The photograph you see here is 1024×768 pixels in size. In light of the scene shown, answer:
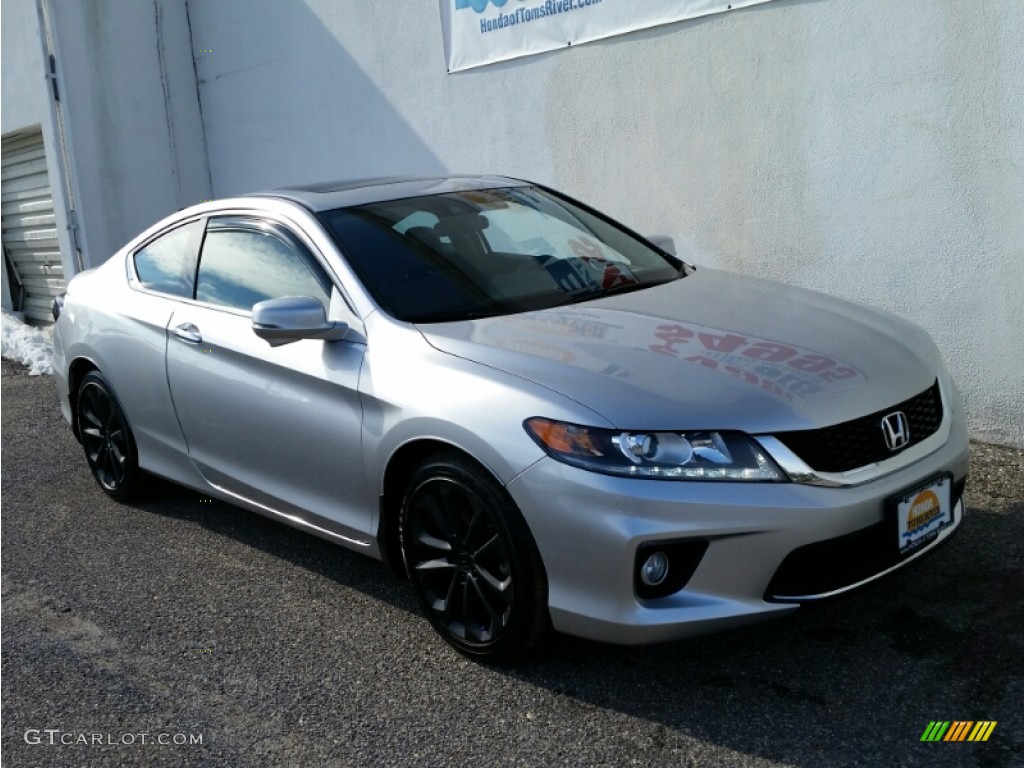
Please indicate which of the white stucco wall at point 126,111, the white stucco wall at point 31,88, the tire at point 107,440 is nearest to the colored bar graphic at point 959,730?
the tire at point 107,440

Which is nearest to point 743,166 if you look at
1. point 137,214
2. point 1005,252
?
point 1005,252

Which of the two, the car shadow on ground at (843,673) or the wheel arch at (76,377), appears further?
the wheel arch at (76,377)

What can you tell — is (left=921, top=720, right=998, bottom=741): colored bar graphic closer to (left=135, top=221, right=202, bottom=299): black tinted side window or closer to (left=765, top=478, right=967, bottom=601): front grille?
(left=765, top=478, right=967, bottom=601): front grille

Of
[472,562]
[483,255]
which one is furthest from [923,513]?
[483,255]

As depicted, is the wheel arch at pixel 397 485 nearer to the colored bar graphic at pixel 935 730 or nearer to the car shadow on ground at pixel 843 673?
the car shadow on ground at pixel 843 673

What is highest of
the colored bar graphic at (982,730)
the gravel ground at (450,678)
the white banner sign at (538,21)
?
the white banner sign at (538,21)

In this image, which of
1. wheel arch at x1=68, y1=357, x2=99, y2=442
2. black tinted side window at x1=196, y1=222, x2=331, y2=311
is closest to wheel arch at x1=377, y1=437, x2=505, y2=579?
black tinted side window at x1=196, y1=222, x2=331, y2=311

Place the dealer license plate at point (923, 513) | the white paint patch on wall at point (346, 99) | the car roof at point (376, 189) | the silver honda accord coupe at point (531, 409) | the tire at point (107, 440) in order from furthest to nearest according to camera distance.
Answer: the white paint patch on wall at point (346, 99) → the tire at point (107, 440) → the car roof at point (376, 189) → the dealer license plate at point (923, 513) → the silver honda accord coupe at point (531, 409)

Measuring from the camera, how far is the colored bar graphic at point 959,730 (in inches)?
121

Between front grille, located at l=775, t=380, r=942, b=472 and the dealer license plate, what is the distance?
14 centimetres

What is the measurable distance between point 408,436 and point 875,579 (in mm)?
1458

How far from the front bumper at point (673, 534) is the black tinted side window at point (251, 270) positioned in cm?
141

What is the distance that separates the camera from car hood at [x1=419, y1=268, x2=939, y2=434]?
3234 millimetres

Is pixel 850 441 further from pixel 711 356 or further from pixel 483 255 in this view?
pixel 483 255
